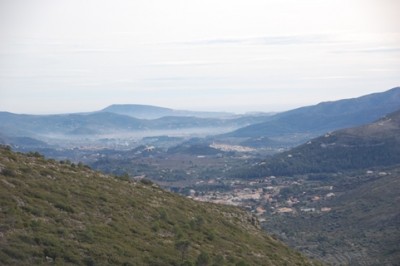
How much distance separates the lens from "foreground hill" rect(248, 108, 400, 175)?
118188mm

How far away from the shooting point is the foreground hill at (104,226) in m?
18.1

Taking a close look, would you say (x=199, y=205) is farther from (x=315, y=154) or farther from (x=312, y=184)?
(x=315, y=154)

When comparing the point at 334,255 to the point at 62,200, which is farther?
the point at 334,255

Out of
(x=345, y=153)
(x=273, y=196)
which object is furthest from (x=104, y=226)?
(x=345, y=153)

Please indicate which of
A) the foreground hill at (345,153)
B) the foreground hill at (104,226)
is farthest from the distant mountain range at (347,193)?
the foreground hill at (104,226)

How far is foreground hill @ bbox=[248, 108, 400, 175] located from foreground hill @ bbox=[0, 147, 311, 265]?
89.4 m

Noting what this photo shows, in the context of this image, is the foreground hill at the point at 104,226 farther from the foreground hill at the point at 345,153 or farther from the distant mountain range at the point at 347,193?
the foreground hill at the point at 345,153

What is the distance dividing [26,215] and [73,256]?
2.85m

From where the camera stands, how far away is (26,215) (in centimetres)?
1958

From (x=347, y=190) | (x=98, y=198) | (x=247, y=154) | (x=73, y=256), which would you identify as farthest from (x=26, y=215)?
(x=247, y=154)

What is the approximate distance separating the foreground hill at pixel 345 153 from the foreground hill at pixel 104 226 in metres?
89.4

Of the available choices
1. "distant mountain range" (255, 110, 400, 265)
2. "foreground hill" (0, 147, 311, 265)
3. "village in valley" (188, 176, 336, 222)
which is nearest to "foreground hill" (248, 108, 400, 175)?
"distant mountain range" (255, 110, 400, 265)

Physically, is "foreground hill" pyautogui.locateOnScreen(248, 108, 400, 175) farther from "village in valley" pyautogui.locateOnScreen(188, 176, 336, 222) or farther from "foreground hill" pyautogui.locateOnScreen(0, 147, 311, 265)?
"foreground hill" pyautogui.locateOnScreen(0, 147, 311, 265)

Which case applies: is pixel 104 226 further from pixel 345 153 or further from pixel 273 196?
pixel 345 153
